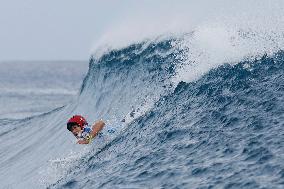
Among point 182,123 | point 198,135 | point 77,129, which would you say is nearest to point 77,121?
point 77,129

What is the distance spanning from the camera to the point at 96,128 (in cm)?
1316

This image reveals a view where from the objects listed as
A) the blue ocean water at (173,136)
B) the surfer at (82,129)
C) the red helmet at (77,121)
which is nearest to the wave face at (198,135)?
the blue ocean water at (173,136)

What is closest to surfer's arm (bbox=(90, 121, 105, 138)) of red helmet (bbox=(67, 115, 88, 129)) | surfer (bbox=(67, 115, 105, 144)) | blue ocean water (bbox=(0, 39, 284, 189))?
surfer (bbox=(67, 115, 105, 144))

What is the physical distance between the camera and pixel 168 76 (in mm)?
15172

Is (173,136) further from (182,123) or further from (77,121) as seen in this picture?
(77,121)

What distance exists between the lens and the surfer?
41.6 feet

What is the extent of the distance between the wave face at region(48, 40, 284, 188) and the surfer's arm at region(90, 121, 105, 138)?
292 mm

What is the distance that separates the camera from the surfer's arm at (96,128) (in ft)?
42.8

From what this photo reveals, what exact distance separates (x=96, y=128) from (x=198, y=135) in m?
3.58

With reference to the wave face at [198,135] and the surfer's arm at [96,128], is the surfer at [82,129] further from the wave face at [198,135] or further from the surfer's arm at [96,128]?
the wave face at [198,135]

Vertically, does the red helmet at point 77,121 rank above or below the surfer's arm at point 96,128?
above

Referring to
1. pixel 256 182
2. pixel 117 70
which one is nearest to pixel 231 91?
pixel 256 182

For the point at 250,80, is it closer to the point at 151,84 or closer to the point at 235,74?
the point at 235,74

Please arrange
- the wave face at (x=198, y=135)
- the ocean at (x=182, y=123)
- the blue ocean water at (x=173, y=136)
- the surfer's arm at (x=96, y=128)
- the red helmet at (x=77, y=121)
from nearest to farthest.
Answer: the wave face at (x=198, y=135) → the blue ocean water at (x=173, y=136) → the ocean at (x=182, y=123) → the red helmet at (x=77, y=121) → the surfer's arm at (x=96, y=128)
